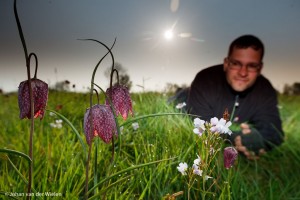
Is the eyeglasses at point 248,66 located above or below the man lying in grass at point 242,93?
above

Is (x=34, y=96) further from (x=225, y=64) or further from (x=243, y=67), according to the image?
(x=225, y=64)

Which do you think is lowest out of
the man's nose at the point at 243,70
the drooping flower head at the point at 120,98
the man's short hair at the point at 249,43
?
the drooping flower head at the point at 120,98

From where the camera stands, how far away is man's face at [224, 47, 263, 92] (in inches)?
142

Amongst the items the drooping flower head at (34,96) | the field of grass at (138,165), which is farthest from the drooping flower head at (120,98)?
the drooping flower head at (34,96)

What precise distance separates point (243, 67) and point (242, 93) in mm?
292

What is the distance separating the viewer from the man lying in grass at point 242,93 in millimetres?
3596

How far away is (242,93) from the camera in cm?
381

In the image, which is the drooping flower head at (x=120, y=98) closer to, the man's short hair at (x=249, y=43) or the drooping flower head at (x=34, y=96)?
the drooping flower head at (x=34, y=96)

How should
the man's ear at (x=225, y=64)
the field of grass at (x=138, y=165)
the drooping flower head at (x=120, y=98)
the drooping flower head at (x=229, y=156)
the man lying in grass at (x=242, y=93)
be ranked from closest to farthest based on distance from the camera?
the drooping flower head at (x=120, y=98) → the drooping flower head at (x=229, y=156) → the field of grass at (x=138, y=165) → the man lying in grass at (x=242, y=93) → the man's ear at (x=225, y=64)

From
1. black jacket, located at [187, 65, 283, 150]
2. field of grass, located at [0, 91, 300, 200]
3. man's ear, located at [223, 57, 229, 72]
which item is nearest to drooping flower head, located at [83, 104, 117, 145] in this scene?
field of grass, located at [0, 91, 300, 200]

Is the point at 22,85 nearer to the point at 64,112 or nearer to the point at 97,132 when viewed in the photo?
the point at 97,132

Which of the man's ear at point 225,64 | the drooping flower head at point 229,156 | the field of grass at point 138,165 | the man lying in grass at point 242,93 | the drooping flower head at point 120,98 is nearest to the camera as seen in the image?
the drooping flower head at point 120,98

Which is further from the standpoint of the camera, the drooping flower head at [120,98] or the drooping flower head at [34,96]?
the drooping flower head at [120,98]

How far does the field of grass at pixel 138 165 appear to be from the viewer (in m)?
1.79
